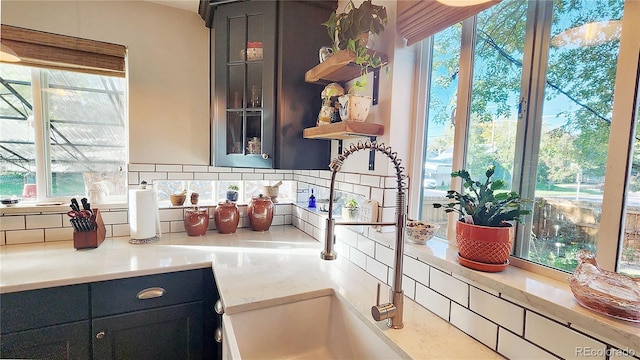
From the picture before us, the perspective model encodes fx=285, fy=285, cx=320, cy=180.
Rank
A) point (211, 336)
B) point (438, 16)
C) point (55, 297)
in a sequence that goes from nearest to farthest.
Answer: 1. point (438, 16)
2. point (55, 297)
3. point (211, 336)

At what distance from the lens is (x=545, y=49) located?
822 millimetres

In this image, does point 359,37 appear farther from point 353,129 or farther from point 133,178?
point 133,178

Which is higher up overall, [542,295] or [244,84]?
[244,84]

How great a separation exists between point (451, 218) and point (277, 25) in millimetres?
1280

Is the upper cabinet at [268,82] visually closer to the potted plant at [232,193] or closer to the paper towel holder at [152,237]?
the potted plant at [232,193]

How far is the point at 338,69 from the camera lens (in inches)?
50.8

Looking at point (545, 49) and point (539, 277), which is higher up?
point (545, 49)

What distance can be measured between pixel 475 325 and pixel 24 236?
225cm

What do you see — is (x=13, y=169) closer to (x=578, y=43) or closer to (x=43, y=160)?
(x=43, y=160)

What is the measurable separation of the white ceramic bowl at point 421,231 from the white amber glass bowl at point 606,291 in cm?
44

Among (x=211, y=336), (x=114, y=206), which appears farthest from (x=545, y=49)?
(x=114, y=206)

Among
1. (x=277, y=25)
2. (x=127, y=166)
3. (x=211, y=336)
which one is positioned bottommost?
(x=211, y=336)

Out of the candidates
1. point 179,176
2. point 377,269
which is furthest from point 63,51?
point 377,269

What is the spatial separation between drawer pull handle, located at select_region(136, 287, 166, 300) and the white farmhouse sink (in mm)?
505
